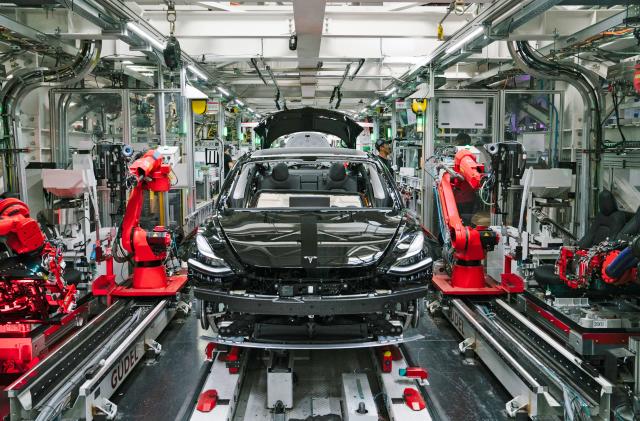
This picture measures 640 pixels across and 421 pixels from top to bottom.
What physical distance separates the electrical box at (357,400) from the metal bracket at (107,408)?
1.49 metres

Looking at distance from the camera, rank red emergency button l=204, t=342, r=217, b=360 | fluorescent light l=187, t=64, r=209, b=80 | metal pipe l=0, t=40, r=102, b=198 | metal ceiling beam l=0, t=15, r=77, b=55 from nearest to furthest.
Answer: red emergency button l=204, t=342, r=217, b=360 < metal ceiling beam l=0, t=15, r=77, b=55 < metal pipe l=0, t=40, r=102, b=198 < fluorescent light l=187, t=64, r=209, b=80

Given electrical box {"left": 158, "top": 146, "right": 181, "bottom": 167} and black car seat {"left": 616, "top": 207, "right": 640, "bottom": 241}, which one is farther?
electrical box {"left": 158, "top": 146, "right": 181, "bottom": 167}

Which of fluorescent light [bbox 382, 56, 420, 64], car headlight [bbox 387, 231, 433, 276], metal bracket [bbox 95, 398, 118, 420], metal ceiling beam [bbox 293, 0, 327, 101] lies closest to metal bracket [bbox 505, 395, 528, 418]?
car headlight [bbox 387, 231, 433, 276]

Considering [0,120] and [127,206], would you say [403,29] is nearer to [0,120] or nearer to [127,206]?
[127,206]

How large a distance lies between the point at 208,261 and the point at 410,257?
129cm

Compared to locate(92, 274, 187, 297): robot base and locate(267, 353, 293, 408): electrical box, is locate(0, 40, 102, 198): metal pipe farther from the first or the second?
locate(267, 353, 293, 408): electrical box

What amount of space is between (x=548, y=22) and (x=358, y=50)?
2964 mm

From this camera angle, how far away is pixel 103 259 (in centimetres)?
521

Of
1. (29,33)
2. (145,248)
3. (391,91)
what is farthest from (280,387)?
(391,91)

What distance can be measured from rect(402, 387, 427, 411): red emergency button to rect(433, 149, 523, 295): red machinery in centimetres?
208

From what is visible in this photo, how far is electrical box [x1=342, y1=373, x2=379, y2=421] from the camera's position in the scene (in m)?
3.08

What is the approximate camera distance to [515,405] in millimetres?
3369

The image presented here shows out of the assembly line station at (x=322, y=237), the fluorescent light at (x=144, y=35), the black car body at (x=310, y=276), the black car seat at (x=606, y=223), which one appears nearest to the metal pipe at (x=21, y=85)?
the assembly line station at (x=322, y=237)

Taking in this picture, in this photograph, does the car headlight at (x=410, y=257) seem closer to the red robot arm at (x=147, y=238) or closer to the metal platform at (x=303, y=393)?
the metal platform at (x=303, y=393)
